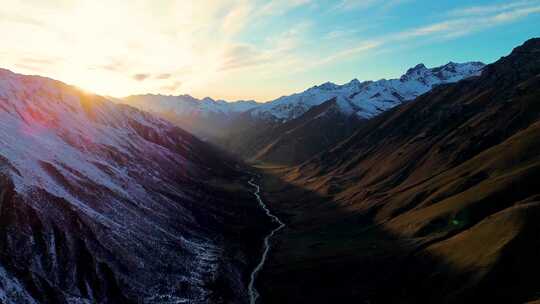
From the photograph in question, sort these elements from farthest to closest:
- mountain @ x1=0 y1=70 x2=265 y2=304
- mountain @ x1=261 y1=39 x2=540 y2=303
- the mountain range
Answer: mountain @ x1=0 y1=70 x2=265 y2=304
the mountain range
mountain @ x1=261 y1=39 x2=540 y2=303

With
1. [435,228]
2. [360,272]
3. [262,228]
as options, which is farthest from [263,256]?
[435,228]

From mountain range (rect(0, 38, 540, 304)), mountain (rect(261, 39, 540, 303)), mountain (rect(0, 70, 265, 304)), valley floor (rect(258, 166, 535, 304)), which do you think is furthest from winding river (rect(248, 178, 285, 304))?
mountain (rect(261, 39, 540, 303))

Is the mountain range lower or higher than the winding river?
higher

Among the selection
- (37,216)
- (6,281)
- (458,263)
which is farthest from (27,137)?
(458,263)

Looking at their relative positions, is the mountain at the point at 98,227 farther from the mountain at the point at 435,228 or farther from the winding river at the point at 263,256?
the mountain at the point at 435,228

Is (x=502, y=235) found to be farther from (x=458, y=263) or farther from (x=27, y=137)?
(x=27, y=137)

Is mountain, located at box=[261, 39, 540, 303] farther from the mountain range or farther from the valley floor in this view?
the mountain range

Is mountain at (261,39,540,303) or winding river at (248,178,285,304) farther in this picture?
winding river at (248,178,285,304)
